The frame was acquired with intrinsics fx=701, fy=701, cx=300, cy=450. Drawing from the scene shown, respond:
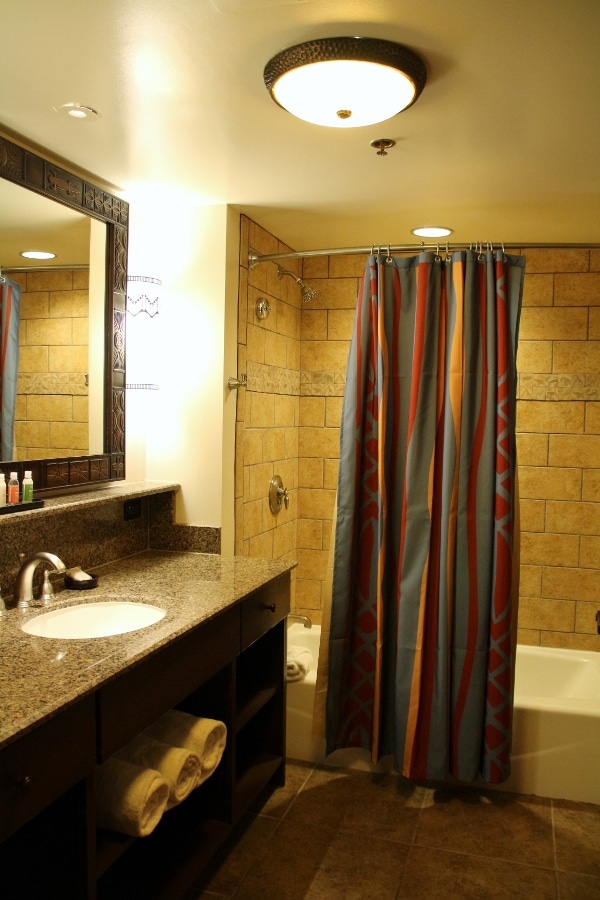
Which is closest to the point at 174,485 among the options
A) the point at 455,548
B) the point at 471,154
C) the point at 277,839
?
the point at 455,548

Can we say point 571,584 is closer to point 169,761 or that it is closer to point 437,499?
point 437,499

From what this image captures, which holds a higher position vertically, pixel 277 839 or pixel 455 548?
pixel 455 548

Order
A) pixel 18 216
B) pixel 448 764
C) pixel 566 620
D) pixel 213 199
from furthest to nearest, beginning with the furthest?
→ pixel 566 620, pixel 213 199, pixel 448 764, pixel 18 216

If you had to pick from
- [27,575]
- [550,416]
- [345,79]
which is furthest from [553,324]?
[27,575]

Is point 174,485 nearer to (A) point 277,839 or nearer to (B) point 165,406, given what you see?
(B) point 165,406

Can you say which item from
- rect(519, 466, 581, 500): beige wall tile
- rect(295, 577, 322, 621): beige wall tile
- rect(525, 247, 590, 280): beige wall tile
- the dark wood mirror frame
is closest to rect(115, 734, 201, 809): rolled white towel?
the dark wood mirror frame

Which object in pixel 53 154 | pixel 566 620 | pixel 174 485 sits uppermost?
pixel 53 154

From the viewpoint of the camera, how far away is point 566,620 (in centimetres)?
353

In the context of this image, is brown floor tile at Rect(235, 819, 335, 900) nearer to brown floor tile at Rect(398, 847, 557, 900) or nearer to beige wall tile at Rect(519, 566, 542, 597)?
brown floor tile at Rect(398, 847, 557, 900)

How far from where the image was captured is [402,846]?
7.88 ft

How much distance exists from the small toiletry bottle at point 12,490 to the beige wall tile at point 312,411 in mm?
1939

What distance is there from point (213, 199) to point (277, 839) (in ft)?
7.84

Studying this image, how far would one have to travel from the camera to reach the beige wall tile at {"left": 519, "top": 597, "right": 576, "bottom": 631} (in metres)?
3.53

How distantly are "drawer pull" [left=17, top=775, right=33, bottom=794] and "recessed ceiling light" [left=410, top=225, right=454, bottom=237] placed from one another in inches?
105
